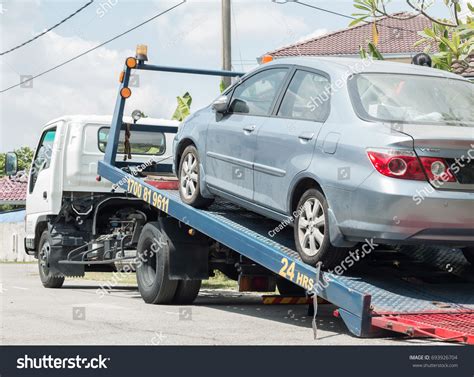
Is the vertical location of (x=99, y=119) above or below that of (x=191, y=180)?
above

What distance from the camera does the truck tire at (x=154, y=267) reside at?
33.8 feet

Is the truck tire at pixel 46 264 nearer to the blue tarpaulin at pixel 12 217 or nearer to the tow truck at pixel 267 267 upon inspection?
the tow truck at pixel 267 267

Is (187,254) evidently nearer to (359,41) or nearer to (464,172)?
(464,172)

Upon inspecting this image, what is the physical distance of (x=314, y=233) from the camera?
7801 mm

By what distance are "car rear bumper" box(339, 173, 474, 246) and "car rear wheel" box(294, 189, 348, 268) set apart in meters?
0.43

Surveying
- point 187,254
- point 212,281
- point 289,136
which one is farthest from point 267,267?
point 212,281

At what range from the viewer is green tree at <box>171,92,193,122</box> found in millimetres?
20875

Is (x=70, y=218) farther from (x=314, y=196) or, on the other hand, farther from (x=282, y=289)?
(x=314, y=196)

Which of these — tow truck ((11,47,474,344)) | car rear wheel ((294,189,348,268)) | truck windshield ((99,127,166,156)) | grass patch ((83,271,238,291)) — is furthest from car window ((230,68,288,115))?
grass patch ((83,271,238,291))

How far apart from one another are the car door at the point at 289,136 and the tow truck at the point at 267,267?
51 cm

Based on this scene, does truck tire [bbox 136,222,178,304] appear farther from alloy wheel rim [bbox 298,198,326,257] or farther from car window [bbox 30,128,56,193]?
car window [bbox 30,128,56,193]

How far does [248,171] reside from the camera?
8.88 m

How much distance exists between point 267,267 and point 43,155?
6.94m
